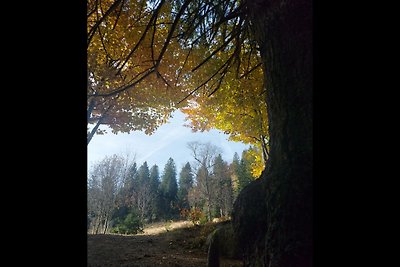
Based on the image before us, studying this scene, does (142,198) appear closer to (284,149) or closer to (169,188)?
→ (169,188)

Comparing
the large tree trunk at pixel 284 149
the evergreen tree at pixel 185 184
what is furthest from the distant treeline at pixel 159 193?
the large tree trunk at pixel 284 149

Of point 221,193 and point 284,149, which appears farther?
point 221,193

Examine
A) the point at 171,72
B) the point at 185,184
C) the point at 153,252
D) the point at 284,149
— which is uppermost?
the point at 171,72

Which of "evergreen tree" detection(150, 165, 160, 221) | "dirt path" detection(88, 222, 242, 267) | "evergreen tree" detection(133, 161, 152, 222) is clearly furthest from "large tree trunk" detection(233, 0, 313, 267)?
"evergreen tree" detection(150, 165, 160, 221)

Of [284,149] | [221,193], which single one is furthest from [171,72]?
[221,193]

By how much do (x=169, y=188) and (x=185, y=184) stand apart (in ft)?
5.82

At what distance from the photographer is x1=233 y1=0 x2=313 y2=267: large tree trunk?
143cm

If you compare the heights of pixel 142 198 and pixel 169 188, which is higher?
pixel 169 188

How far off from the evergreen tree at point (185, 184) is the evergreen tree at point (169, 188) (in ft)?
2.25

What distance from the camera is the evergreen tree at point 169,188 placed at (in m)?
21.4

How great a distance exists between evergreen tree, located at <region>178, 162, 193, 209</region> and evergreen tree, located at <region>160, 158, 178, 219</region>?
685 millimetres

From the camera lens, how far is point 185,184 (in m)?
25.1
